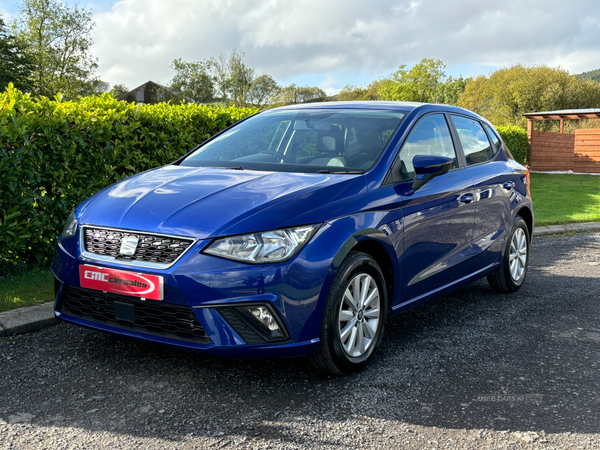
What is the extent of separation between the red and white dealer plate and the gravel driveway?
593 millimetres

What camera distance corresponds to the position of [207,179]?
13.0 ft

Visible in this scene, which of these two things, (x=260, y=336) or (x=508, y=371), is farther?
(x=508, y=371)

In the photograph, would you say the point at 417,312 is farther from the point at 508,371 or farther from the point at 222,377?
the point at 222,377

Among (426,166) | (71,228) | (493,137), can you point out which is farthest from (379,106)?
(71,228)

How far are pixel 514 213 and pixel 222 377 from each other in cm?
350

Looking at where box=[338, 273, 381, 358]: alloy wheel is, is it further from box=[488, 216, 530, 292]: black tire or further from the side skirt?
box=[488, 216, 530, 292]: black tire

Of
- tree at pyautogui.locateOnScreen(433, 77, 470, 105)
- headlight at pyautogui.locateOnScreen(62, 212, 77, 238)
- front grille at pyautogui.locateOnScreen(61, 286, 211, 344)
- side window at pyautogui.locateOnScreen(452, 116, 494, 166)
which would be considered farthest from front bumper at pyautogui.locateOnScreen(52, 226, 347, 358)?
tree at pyautogui.locateOnScreen(433, 77, 470, 105)

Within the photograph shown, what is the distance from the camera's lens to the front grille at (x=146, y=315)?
10.7ft

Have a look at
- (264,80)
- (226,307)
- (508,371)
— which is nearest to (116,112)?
(226,307)

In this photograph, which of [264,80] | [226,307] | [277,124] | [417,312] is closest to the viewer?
[226,307]

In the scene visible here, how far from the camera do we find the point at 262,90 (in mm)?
72438

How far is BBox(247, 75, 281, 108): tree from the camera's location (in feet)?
193

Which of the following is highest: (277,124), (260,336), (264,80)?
(264,80)

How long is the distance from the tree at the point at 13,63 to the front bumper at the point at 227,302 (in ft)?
140
